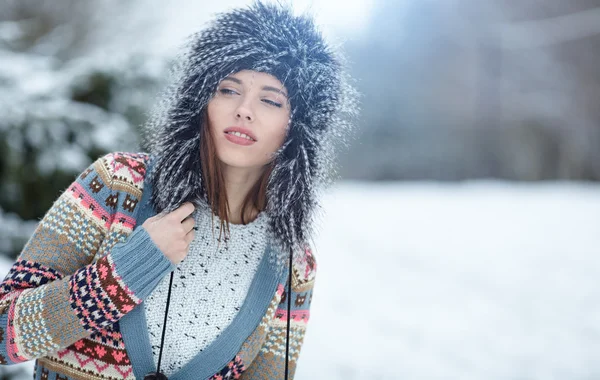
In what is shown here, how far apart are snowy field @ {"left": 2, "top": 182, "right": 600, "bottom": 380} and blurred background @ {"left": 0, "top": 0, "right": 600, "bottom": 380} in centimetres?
2

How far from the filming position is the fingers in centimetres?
116

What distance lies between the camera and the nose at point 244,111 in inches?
48.7

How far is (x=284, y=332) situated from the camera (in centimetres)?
138

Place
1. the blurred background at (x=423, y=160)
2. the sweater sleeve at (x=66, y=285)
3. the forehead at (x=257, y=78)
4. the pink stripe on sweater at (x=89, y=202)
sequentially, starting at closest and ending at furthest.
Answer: the sweater sleeve at (x=66, y=285) → the pink stripe on sweater at (x=89, y=202) → the forehead at (x=257, y=78) → the blurred background at (x=423, y=160)

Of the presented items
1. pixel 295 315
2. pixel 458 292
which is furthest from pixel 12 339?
pixel 458 292


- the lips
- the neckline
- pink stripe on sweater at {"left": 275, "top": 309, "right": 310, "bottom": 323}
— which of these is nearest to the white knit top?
the neckline

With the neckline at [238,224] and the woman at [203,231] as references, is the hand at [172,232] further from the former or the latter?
the neckline at [238,224]

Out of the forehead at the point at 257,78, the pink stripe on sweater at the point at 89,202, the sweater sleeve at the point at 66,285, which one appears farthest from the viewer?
the forehead at the point at 257,78

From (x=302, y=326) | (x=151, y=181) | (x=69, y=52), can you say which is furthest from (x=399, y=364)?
(x=69, y=52)

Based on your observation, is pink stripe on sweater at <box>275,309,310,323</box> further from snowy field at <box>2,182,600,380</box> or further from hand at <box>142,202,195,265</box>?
hand at <box>142,202,195,265</box>

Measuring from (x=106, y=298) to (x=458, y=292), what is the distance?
3464 mm

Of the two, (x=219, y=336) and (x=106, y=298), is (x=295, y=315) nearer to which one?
(x=219, y=336)

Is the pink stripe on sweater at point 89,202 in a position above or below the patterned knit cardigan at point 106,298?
above

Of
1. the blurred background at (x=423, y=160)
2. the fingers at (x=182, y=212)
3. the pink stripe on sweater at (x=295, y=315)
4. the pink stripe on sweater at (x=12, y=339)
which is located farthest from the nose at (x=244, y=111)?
the pink stripe on sweater at (x=12, y=339)
